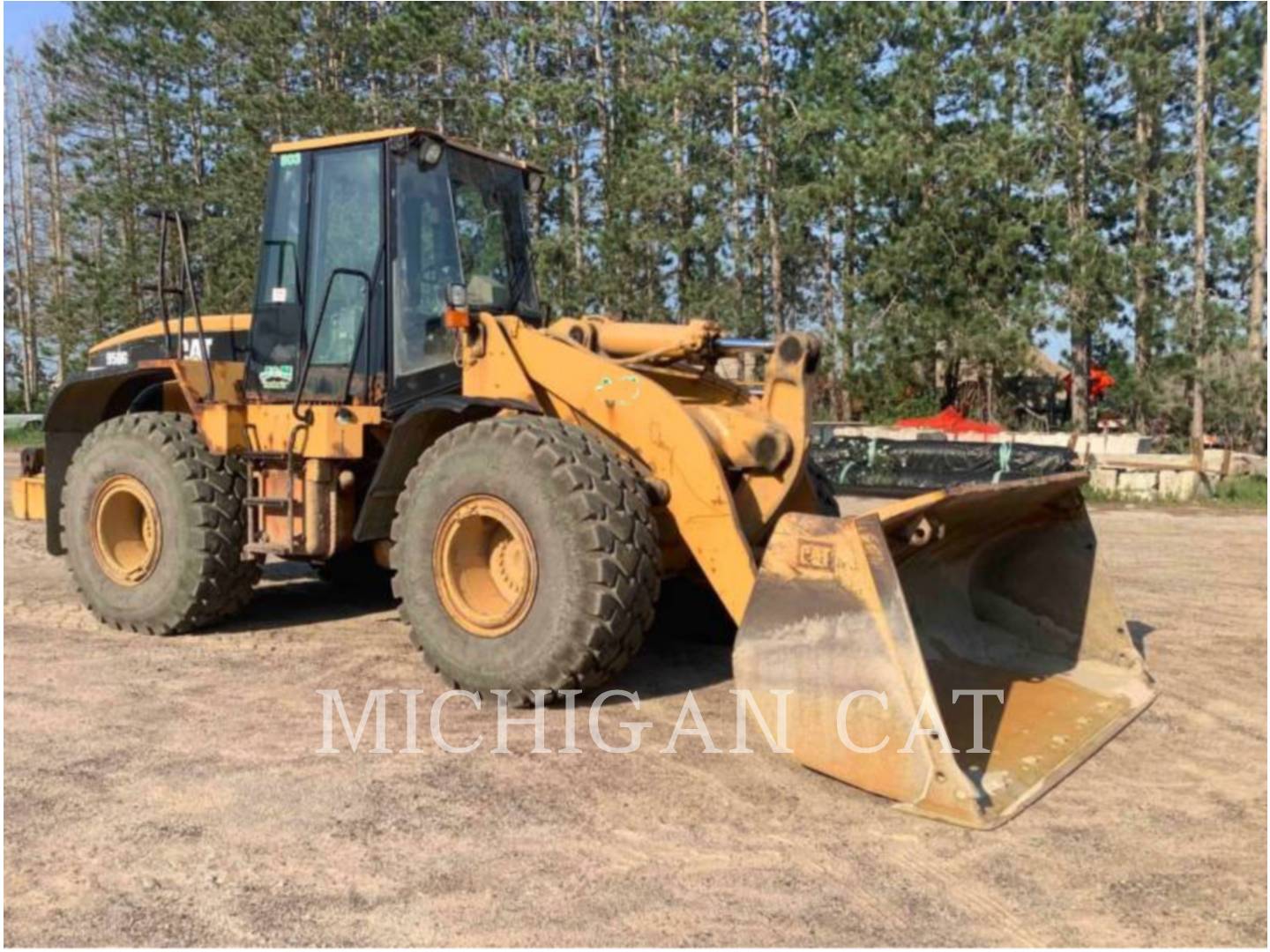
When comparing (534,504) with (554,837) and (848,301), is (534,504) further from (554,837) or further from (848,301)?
(848,301)

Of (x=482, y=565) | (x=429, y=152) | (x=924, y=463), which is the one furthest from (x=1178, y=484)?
(x=482, y=565)

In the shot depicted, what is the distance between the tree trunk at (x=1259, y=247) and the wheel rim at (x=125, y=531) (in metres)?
18.3

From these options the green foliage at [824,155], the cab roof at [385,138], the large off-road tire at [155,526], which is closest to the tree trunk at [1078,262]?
the green foliage at [824,155]

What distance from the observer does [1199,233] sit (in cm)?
1936

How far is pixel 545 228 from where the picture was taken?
2473cm

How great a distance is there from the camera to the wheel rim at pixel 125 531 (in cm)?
603

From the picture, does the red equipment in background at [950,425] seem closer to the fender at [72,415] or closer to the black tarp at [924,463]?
the black tarp at [924,463]

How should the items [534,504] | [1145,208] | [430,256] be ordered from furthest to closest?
[1145,208] → [430,256] → [534,504]

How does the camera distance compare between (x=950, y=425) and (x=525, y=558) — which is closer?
(x=525, y=558)

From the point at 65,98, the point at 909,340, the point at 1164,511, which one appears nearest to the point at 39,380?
the point at 65,98

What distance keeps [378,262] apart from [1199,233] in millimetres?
17869

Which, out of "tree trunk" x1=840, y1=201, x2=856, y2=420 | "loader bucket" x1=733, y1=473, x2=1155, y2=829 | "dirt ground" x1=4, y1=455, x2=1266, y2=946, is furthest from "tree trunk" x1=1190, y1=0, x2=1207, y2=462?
"dirt ground" x1=4, y1=455, x2=1266, y2=946

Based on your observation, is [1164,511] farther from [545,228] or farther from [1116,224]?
[545,228]

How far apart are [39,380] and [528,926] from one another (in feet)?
139
